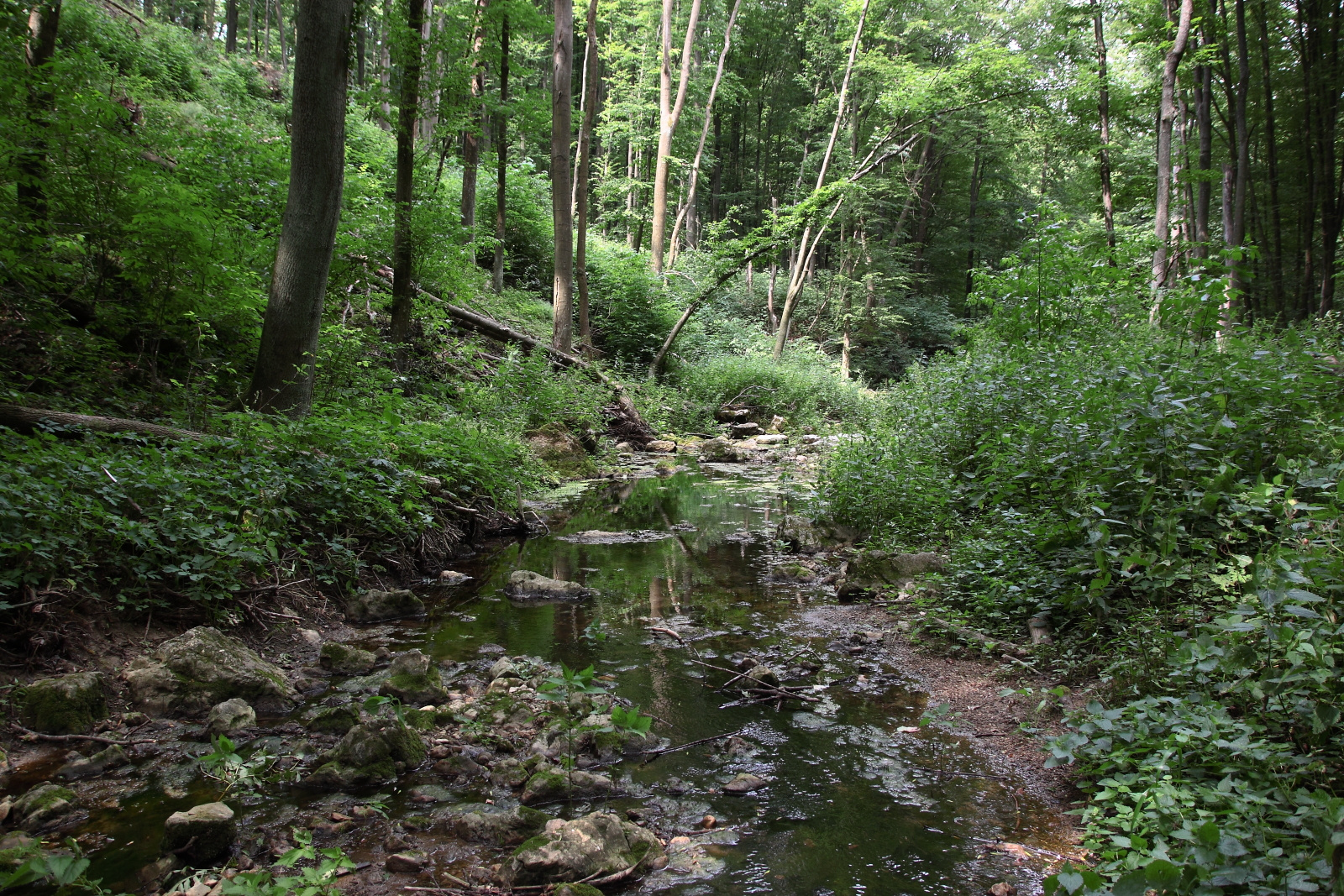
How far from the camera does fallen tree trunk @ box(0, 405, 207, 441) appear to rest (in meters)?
4.75

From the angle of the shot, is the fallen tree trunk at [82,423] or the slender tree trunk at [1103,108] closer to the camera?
the fallen tree trunk at [82,423]

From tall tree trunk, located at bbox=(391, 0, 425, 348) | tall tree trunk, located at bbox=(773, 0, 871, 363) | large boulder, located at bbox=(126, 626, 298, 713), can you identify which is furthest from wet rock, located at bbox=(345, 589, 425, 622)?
tall tree trunk, located at bbox=(773, 0, 871, 363)

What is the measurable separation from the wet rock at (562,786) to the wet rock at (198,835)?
114 cm

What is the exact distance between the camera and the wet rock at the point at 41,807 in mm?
2639

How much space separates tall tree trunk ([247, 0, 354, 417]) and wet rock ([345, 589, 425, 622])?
1.93 meters

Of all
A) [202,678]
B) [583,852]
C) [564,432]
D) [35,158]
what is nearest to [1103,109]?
[564,432]

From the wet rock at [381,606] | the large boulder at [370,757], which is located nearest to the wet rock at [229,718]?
the large boulder at [370,757]

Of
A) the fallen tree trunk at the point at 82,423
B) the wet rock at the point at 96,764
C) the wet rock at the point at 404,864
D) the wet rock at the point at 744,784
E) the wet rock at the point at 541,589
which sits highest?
the fallen tree trunk at the point at 82,423

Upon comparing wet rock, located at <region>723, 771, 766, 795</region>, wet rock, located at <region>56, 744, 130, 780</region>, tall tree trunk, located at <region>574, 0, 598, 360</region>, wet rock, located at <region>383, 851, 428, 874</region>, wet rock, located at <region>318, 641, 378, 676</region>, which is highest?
tall tree trunk, located at <region>574, 0, 598, 360</region>

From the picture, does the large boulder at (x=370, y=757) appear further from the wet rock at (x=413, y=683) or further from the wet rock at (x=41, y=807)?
the wet rock at (x=41, y=807)

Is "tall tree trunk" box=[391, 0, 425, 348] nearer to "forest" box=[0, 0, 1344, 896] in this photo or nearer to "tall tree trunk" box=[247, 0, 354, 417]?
"forest" box=[0, 0, 1344, 896]

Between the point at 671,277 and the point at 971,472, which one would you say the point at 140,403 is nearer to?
the point at 971,472

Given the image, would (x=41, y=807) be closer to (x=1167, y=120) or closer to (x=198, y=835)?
(x=198, y=835)

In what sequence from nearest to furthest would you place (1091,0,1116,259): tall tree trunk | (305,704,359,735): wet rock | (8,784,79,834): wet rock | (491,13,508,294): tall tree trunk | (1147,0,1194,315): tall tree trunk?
(8,784,79,834): wet rock < (305,704,359,735): wet rock < (491,13,508,294): tall tree trunk < (1147,0,1194,315): tall tree trunk < (1091,0,1116,259): tall tree trunk
